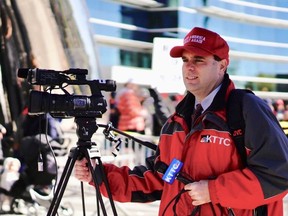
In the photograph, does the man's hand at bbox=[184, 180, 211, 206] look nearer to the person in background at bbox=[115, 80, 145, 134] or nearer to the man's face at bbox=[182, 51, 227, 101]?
the man's face at bbox=[182, 51, 227, 101]

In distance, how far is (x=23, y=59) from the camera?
4.90 meters

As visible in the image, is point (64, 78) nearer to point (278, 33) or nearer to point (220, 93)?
point (220, 93)

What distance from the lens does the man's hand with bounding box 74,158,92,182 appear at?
92.6 inches

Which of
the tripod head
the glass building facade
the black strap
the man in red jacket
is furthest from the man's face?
the glass building facade

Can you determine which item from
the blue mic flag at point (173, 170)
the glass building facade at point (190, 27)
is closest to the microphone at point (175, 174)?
the blue mic flag at point (173, 170)

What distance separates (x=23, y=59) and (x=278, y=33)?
7.22 feet

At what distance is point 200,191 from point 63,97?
24.6 inches

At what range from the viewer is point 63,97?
7.40 ft

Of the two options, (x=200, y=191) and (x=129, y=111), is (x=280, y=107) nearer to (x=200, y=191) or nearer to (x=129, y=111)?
(x=129, y=111)

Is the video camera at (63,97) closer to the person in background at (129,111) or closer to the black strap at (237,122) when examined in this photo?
the black strap at (237,122)

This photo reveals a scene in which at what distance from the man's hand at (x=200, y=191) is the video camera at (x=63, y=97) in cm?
50

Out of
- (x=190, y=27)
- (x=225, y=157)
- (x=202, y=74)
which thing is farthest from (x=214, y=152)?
(x=190, y=27)

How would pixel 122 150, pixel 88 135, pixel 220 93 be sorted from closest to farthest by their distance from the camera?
pixel 220 93
pixel 88 135
pixel 122 150

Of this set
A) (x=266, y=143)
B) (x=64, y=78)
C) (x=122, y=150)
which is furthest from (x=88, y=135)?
(x=122, y=150)
